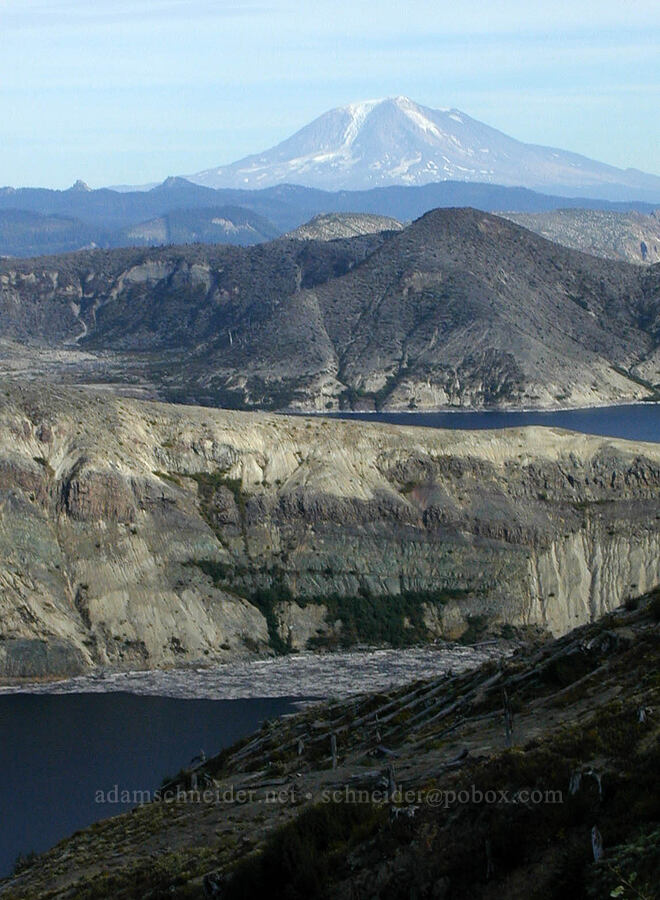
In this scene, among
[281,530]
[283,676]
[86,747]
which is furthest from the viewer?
[281,530]

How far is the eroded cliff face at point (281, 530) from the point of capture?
71062 mm

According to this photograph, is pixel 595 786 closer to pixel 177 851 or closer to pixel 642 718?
pixel 642 718

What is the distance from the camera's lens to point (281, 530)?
78.0 meters

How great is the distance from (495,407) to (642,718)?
14876 centimetres

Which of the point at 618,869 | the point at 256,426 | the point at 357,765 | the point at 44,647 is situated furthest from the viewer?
the point at 256,426

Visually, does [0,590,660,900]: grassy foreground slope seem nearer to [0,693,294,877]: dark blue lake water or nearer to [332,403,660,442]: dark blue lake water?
[0,693,294,877]: dark blue lake water

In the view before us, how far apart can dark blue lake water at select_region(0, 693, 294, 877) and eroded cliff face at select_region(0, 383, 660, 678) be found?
6392 mm

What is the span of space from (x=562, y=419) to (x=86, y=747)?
109m

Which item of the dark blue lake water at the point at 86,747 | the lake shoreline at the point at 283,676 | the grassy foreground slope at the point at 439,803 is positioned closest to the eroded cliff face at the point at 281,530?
the lake shoreline at the point at 283,676

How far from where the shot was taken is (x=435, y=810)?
21.2 meters

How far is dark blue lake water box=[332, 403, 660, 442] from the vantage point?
149 m

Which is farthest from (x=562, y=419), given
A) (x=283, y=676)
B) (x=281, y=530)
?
(x=283, y=676)

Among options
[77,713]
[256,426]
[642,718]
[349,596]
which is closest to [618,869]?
[642,718]

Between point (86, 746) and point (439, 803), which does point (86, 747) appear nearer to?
point (86, 746)
